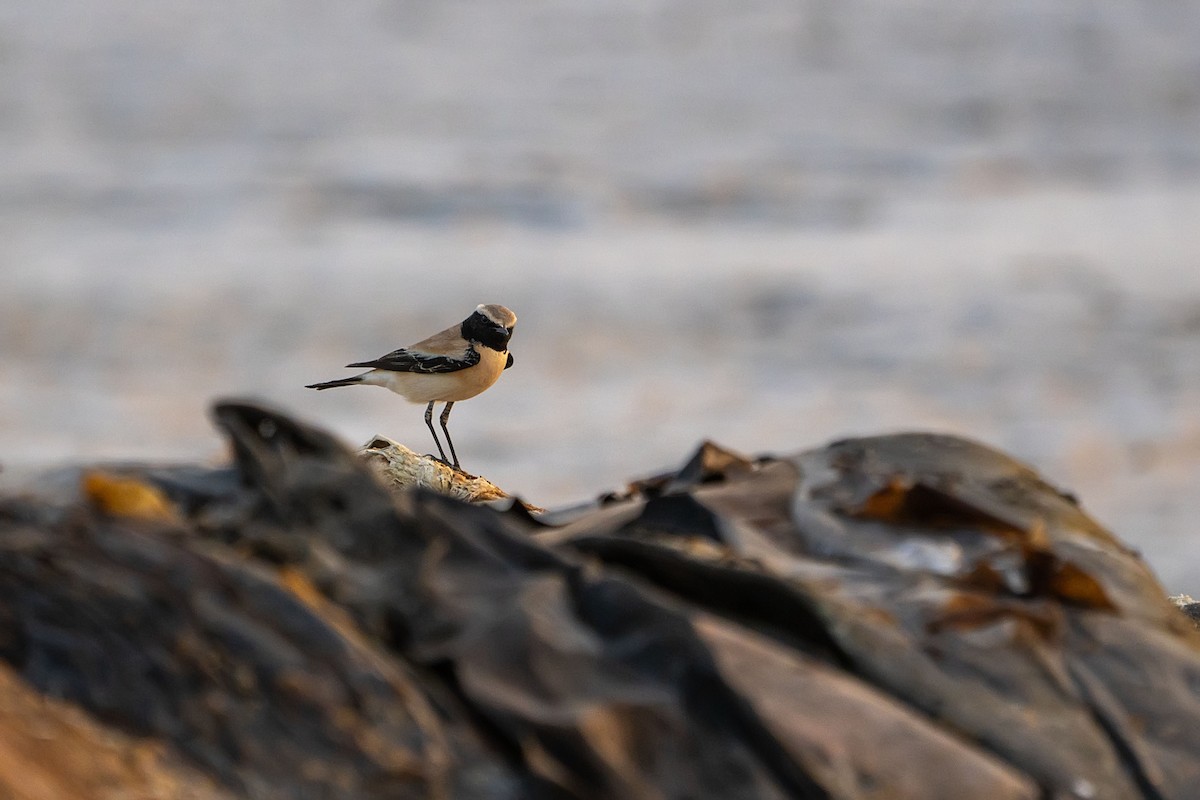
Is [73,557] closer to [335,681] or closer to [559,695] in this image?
[335,681]

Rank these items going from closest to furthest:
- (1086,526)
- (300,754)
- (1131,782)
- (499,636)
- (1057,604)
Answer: (300,754) < (499,636) < (1131,782) < (1057,604) < (1086,526)

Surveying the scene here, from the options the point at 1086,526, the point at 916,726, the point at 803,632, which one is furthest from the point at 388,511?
the point at 1086,526

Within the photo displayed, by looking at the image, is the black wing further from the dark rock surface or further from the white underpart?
the dark rock surface

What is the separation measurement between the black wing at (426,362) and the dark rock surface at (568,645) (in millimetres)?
4506

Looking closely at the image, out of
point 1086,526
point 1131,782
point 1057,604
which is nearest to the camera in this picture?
point 1131,782

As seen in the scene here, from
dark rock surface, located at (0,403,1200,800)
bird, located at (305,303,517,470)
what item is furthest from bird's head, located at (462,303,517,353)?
dark rock surface, located at (0,403,1200,800)

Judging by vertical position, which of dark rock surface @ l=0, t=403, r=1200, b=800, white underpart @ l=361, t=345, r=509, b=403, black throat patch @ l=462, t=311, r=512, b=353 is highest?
black throat patch @ l=462, t=311, r=512, b=353

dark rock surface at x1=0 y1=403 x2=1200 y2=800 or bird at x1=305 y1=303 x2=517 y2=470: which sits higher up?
bird at x1=305 y1=303 x2=517 y2=470

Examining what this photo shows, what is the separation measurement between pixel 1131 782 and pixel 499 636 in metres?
1.35

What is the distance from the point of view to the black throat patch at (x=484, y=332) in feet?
27.1

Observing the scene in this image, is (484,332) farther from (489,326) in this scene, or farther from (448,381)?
(448,381)

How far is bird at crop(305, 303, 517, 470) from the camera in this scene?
831 cm

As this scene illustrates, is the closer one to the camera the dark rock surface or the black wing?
the dark rock surface

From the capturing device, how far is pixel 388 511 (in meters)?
3.37
